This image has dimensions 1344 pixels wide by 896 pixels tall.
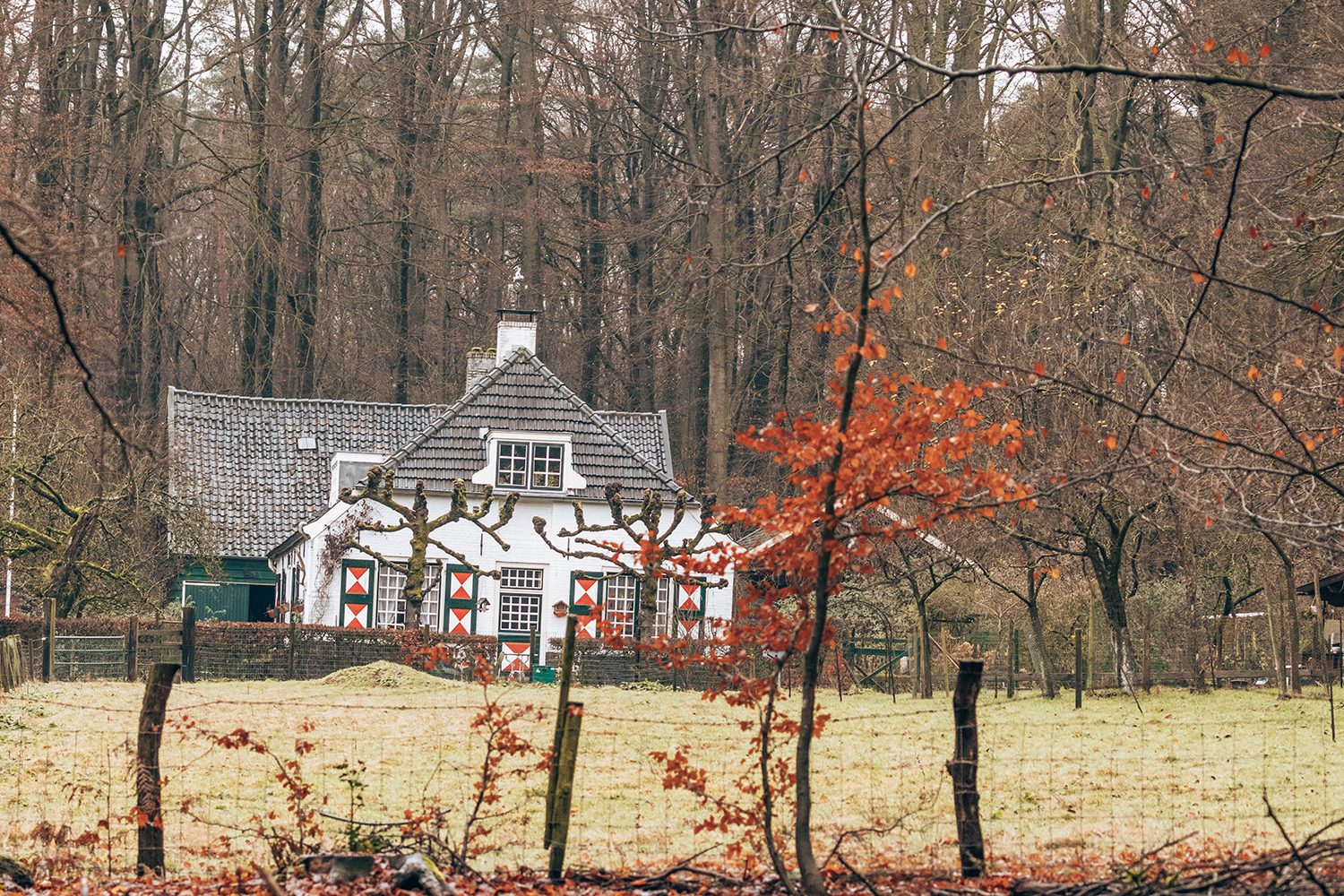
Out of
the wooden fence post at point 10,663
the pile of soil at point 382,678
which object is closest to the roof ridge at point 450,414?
the pile of soil at point 382,678

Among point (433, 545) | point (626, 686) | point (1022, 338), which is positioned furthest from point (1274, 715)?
point (433, 545)

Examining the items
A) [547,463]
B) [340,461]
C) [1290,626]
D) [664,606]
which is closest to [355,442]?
[340,461]

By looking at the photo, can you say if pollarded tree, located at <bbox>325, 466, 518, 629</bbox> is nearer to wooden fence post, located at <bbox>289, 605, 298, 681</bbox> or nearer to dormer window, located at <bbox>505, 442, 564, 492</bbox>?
dormer window, located at <bbox>505, 442, 564, 492</bbox>

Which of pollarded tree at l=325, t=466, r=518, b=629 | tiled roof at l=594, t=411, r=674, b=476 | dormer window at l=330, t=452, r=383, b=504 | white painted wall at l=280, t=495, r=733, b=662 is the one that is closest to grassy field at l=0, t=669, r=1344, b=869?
pollarded tree at l=325, t=466, r=518, b=629

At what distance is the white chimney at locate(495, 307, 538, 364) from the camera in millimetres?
35656

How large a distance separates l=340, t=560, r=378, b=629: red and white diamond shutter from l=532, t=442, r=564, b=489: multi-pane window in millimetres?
3685

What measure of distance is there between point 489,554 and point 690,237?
33.3ft

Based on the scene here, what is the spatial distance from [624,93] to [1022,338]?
54.8ft

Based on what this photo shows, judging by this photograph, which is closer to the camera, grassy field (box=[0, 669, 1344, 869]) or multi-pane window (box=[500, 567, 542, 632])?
grassy field (box=[0, 669, 1344, 869])

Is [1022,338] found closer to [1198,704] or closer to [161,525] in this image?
[1198,704]

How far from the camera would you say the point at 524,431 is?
3369 cm

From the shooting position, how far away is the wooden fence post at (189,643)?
987 inches

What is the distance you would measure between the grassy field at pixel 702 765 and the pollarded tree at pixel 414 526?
8.49m

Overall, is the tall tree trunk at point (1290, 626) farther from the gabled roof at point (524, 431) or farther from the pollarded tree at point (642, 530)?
the gabled roof at point (524, 431)
